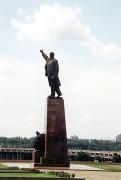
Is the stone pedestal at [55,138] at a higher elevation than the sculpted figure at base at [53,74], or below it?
below

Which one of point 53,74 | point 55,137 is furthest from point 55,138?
point 53,74

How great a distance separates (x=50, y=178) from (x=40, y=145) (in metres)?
10.9

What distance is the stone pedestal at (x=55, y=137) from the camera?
2989cm

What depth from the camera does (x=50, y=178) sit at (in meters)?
19.8

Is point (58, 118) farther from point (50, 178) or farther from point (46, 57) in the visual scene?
point (50, 178)

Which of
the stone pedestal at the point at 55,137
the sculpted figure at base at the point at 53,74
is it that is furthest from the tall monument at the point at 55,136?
the sculpted figure at base at the point at 53,74

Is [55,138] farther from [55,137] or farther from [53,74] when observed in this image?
[53,74]

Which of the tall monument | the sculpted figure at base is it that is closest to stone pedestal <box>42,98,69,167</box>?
the tall monument

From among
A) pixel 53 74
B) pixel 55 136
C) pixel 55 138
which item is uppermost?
pixel 53 74

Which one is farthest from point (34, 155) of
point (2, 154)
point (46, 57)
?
point (2, 154)

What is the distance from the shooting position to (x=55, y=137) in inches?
1185

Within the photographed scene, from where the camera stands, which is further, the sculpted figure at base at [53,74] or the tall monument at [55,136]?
the sculpted figure at base at [53,74]

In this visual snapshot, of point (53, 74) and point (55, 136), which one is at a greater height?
point (53, 74)

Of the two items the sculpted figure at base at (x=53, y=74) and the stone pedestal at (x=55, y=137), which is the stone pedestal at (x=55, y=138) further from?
the sculpted figure at base at (x=53, y=74)
